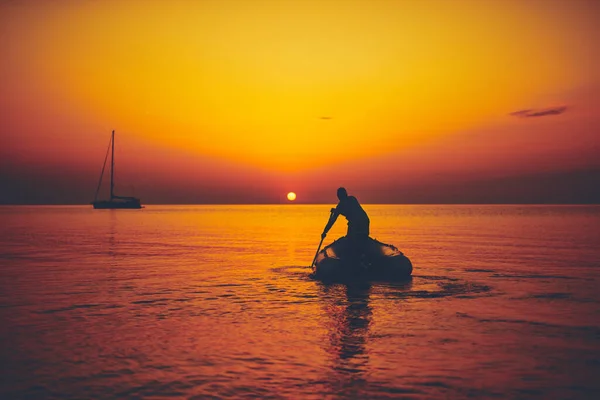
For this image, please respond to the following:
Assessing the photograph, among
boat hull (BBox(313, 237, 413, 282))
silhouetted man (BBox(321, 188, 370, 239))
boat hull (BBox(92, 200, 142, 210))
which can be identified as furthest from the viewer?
boat hull (BBox(92, 200, 142, 210))

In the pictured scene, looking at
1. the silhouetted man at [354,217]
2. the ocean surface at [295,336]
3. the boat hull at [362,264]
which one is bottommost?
the ocean surface at [295,336]

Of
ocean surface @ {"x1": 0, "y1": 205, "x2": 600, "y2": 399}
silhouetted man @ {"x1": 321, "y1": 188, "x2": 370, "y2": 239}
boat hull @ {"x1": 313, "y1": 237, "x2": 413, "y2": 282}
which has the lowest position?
ocean surface @ {"x1": 0, "y1": 205, "x2": 600, "y2": 399}

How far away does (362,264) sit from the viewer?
19.4m

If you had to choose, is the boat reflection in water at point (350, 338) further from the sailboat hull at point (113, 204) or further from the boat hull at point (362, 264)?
the sailboat hull at point (113, 204)

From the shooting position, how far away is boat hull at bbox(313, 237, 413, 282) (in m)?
19.5

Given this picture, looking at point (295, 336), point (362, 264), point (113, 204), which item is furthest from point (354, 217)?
point (113, 204)

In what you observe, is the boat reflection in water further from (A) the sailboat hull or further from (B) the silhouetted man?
(A) the sailboat hull

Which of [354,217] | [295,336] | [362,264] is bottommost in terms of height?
[295,336]

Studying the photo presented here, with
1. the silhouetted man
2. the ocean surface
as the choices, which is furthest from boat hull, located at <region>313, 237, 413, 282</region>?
the ocean surface

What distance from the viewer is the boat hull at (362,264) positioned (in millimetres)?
19500

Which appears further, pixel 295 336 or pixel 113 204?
pixel 113 204

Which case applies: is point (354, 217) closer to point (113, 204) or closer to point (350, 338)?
point (350, 338)

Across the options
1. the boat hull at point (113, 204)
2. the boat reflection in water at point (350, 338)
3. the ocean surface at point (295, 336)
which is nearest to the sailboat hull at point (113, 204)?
the boat hull at point (113, 204)

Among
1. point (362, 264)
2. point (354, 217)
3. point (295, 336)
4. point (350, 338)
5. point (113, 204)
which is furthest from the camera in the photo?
point (113, 204)
